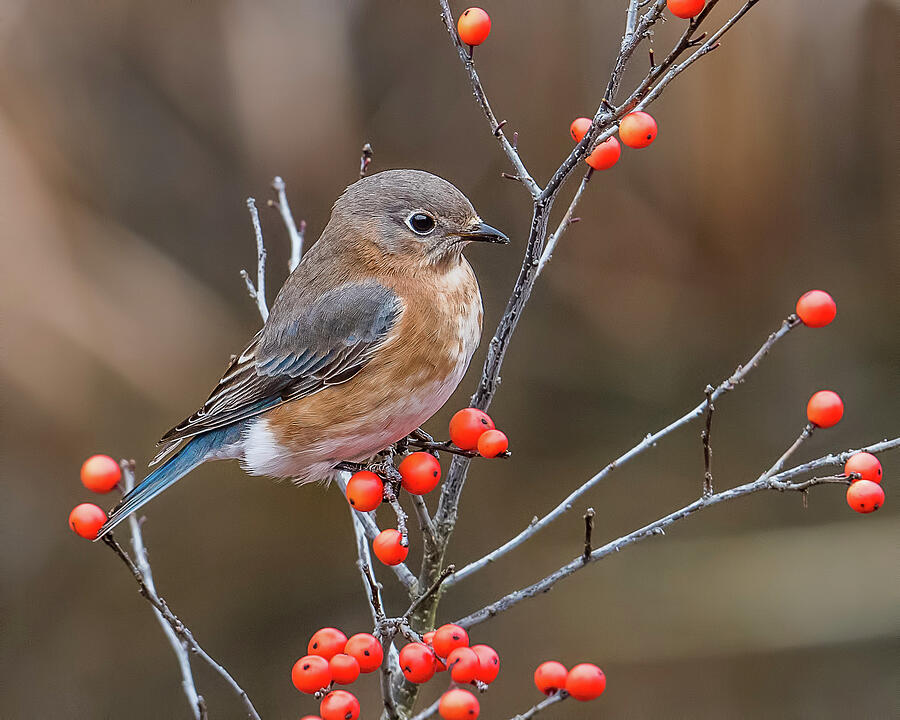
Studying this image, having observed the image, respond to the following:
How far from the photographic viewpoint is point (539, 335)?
5.42 meters

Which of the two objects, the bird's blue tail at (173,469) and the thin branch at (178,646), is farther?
the bird's blue tail at (173,469)

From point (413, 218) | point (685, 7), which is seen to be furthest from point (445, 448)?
point (685, 7)

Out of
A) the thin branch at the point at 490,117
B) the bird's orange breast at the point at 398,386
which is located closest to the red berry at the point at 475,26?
the thin branch at the point at 490,117

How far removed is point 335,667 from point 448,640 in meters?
0.29

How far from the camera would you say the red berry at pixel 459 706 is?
2.17 metres

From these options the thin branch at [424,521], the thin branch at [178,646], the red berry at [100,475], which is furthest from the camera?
the red berry at [100,475]

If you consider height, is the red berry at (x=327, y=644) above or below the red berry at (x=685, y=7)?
below

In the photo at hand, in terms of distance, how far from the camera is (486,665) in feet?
7.53

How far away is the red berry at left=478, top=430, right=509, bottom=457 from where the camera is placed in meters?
2.39

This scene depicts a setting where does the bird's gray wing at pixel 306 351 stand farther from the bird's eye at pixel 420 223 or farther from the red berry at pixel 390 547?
the red berry at pixel 390 547

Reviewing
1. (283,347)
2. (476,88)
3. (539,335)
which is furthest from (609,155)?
(539,335)

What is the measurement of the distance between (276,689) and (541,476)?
184 cm

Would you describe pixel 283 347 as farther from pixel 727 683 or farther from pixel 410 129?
pixel 727 683

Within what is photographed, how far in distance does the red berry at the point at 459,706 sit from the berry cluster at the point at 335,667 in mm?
225
